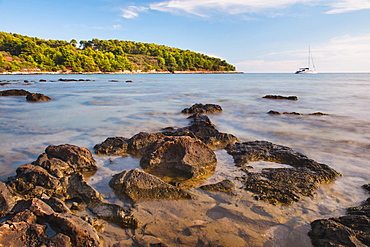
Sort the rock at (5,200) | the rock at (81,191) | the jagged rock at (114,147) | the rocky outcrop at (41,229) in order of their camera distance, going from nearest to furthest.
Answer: the rocky outcrop at (41,229) < the rock at (5,200) < the rock at (81,191) < the jagged rock at (114,147)

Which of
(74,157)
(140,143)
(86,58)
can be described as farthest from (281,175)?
(86,58)

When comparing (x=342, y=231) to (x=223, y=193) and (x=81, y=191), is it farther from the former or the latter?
(x=81, y=191)

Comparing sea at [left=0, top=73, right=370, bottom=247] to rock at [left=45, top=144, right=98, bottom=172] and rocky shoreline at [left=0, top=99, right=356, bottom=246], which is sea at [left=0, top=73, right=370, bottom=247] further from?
rock at [left=45, top=144, right=98, bottom=172]

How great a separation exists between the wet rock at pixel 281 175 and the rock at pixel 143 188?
3.91 ft

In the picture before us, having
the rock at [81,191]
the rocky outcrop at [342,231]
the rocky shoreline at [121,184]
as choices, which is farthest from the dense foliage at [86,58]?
the rocky outcrop at [342,231]

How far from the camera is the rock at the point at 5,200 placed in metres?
3.04

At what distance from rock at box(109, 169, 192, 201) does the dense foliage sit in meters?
87.2

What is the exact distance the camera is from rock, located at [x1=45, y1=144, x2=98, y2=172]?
4.79 meters

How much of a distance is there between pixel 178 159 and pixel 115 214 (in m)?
1.81

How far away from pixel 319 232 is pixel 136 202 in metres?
2.35

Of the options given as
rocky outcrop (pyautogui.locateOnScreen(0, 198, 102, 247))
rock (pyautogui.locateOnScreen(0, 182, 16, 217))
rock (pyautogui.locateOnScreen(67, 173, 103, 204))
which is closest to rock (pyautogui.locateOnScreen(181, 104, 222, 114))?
rock (pyautogui.locateOnScreen(67, 173, 103, 204))

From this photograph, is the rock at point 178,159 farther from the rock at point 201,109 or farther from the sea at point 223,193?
the rock at point 201,109

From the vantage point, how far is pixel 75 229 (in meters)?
2.54

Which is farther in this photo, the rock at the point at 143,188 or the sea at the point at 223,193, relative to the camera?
the rock at the point at 143,188
